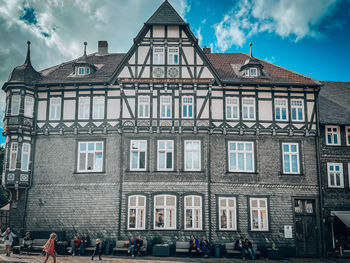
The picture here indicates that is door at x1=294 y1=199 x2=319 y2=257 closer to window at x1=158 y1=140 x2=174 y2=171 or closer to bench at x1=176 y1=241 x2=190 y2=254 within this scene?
bench at x1=176 y1=241 x2=190 y2=254

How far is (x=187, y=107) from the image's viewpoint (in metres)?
24.9

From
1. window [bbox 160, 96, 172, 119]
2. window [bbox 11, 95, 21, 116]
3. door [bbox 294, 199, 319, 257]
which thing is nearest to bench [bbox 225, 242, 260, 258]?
door [bbox 294, 199, 319, 257]

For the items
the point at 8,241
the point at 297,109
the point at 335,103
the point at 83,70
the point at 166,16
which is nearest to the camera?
the point at 8,241

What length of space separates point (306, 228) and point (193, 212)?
762 cm

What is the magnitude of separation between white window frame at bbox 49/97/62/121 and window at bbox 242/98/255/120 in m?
12.7

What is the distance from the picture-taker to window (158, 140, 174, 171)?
24.3 metres

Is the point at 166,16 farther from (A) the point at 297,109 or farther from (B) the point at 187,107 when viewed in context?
(A) the point at 297,109

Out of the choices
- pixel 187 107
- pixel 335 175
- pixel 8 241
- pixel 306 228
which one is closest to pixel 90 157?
pixel 8 241

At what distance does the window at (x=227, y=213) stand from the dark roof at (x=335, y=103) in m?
8.59

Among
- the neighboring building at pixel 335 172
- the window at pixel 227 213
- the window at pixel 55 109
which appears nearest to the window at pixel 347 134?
the neighboring building at pixel 335 172

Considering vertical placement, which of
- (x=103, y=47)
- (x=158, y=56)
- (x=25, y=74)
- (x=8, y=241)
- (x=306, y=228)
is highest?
(x=103, y=47)

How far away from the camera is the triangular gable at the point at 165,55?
992 inches

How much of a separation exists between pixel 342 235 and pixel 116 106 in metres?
17.3

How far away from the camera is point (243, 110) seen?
2525cm
